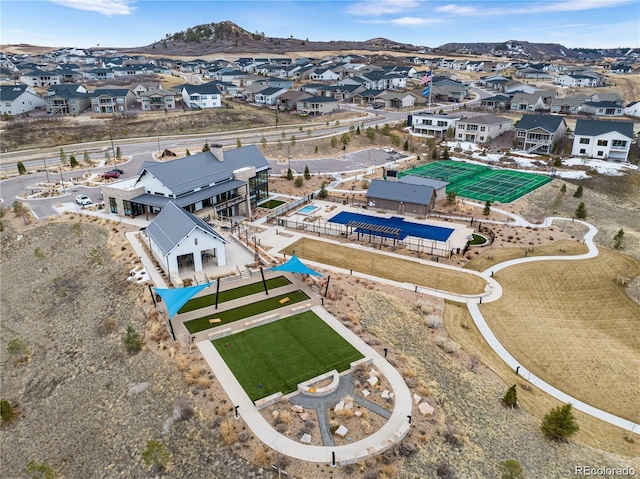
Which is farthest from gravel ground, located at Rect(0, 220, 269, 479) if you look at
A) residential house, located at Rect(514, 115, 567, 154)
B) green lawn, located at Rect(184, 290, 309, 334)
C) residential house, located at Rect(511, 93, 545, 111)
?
residential house, located at Rect(511, 93, 545, 111)

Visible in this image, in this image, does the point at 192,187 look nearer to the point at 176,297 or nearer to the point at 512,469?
the point at 176,297

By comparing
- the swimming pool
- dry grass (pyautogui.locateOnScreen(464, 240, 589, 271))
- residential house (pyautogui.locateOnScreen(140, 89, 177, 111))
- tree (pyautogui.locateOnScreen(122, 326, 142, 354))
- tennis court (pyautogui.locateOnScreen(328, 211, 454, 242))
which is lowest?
dry grass (pyautogui.locateOnScreen(464, 240, 589, 271))

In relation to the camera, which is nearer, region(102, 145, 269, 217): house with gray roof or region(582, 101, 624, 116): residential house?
region(102, 145, 269, 217): house with gray roof

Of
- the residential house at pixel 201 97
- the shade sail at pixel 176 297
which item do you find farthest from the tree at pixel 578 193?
the residential house at pixel 201 97

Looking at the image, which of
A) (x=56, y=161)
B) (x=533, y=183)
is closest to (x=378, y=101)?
(x=533, y=183)

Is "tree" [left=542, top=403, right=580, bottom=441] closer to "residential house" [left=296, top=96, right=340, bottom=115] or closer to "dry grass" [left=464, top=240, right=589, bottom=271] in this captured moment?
"dry grass" [left=464, top=240, right=589, bottom=271]

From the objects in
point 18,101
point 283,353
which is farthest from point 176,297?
point 18,101
